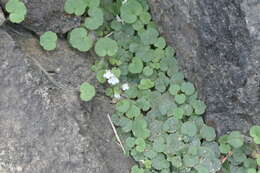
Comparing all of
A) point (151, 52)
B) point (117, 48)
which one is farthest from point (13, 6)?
point (151, 52)

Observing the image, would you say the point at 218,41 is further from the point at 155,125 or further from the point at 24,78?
the point at 24,78

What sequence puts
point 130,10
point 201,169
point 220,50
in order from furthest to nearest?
point 130,10
point 201,169
point 220,50

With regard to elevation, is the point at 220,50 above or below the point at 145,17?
above

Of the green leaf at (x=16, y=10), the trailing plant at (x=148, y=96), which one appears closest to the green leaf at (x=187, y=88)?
the trailing plant at (x=148, y=96)

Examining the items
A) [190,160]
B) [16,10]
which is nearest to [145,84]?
[190,160]

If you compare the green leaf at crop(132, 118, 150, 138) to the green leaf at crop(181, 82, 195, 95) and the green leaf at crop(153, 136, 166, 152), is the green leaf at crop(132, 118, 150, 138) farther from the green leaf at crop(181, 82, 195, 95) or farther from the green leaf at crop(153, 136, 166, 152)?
the green leaf at crop(181, 82, 195, 95)

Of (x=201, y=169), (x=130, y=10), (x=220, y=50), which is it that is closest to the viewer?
(x=220, y=50)

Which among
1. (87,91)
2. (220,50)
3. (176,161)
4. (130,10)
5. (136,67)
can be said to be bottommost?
(176,161)

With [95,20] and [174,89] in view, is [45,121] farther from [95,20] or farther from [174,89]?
[174,89]
